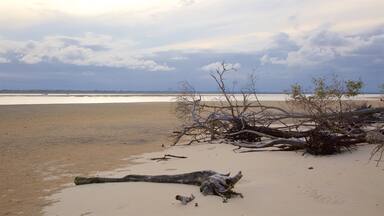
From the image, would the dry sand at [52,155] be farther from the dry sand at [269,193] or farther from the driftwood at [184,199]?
the driftwood at [184,199]

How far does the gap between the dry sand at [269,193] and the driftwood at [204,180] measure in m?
0.13

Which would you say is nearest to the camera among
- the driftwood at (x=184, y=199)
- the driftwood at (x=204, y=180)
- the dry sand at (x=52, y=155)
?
the driftwood at (x=184, y=199)

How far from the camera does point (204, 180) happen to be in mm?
6465

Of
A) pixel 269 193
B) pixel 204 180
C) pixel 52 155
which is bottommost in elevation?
pixel 52 155

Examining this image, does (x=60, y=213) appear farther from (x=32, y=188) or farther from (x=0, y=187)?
(x=0, y=187)

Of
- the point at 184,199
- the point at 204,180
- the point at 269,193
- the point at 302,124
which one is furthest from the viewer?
the point at 302,124

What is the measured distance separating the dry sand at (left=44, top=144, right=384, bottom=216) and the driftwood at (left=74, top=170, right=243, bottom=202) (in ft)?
0.43

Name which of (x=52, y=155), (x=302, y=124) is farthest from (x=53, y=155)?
(x=302, y=124)

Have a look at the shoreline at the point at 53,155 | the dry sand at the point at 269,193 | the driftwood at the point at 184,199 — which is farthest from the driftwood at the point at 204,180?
the shoreline at the point at 53,155

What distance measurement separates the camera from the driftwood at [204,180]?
609cm

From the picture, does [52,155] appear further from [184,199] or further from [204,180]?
[184,199]

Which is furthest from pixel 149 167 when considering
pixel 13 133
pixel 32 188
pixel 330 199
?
pixel 13 133

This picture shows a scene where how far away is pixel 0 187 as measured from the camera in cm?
818

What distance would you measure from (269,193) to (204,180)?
91 cm
